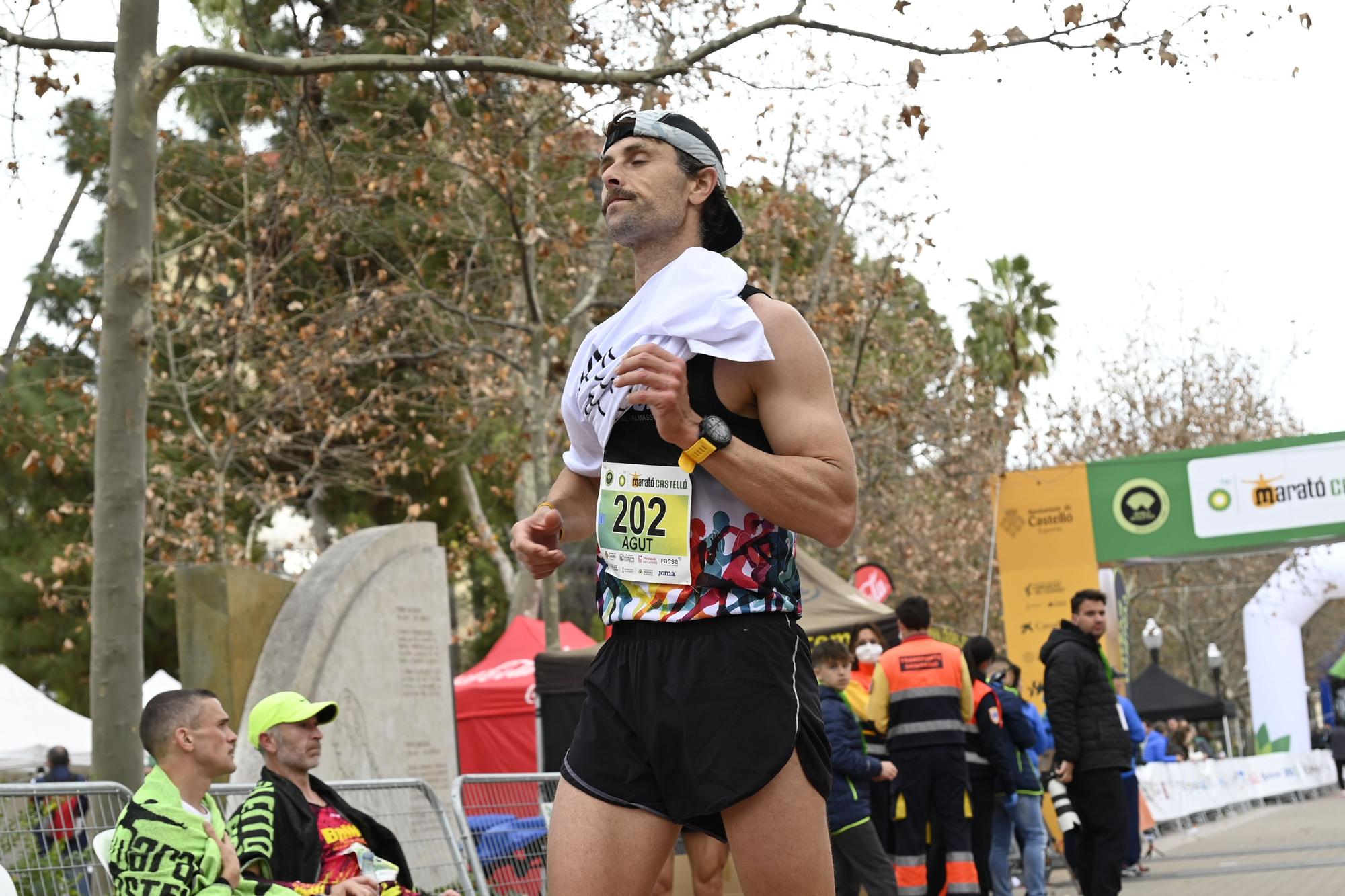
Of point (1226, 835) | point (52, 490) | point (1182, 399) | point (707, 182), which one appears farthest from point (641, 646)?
point (1182, 399)

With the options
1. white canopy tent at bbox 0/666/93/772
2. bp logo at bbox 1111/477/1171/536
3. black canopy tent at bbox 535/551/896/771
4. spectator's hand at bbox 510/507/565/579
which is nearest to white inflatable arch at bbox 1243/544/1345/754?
bp logo at bbox 1111/477/1171/536

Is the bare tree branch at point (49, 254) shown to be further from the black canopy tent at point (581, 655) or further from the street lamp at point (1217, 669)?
the street lamp at point (1217, 669)

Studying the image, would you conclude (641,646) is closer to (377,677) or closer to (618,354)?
(618,354)

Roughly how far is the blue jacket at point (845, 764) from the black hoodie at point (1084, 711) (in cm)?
125

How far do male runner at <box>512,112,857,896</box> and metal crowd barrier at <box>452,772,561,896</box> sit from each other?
4.39 meters

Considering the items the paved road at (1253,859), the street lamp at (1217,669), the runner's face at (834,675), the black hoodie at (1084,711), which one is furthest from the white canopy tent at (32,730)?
the street lamp at (1217,669)

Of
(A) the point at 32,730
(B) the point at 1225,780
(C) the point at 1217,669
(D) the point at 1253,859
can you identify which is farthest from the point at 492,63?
(C) the point at 1217,669

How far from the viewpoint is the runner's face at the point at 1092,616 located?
10.5 meters

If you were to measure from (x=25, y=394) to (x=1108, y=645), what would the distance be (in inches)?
628

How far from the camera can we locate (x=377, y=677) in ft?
40.1

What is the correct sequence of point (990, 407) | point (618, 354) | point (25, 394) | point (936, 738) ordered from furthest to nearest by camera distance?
point (990, 407) < point (25, 394) < point (936, 738) < point (618, 354)

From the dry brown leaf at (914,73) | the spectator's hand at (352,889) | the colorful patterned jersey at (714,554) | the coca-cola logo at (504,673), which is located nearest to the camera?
the colorful patterned jersey at (714,554)

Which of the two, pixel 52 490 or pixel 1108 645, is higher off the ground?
pixel 52 490

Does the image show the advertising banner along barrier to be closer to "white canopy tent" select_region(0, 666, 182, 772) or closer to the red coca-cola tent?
the red coca-cola tent
